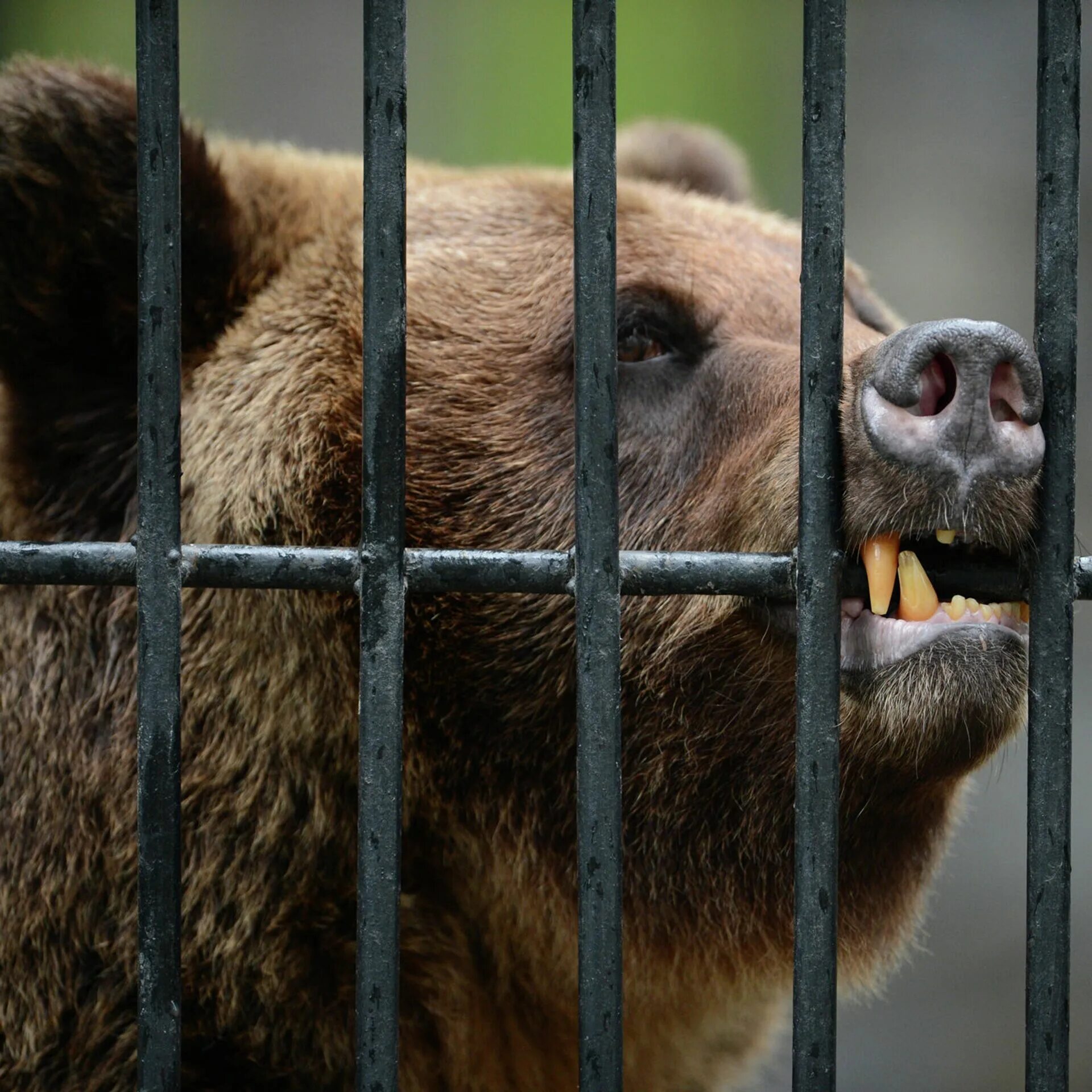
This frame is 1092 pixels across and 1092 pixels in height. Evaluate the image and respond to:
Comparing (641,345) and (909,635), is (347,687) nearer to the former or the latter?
(641,345)

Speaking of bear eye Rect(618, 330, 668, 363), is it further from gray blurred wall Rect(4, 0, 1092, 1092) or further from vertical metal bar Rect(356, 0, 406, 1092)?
gray blurred wall Rect(4, 0, 1092, 1092)

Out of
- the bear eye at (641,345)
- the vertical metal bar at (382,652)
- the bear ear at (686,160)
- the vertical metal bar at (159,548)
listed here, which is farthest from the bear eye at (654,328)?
the bear ear at (686,160)

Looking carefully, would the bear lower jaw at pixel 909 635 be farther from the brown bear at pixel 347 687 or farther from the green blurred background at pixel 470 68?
the green blurred background at pixel 470 68

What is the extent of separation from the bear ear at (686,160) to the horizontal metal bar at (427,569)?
2330mm

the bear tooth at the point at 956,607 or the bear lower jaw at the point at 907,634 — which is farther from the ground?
the bear tooth at the point at 956,607

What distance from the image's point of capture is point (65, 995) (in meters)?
2.28

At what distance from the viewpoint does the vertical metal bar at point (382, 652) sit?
1541 mm

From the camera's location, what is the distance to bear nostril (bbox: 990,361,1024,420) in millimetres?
1662

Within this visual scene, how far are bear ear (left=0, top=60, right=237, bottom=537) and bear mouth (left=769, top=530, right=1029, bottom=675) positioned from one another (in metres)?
1.35

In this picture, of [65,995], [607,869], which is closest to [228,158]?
[65,995]

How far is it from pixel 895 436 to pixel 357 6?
8.68 meters

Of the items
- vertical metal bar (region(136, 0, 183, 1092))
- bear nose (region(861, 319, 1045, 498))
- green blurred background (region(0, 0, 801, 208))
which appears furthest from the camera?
green blurred background (region(0, 0, 801, 208))

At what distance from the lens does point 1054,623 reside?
161 centimetres

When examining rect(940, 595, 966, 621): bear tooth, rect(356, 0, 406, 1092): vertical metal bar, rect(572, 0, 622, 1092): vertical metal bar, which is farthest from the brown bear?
rect(356, 0, 406, 1092): vertical metal bar
